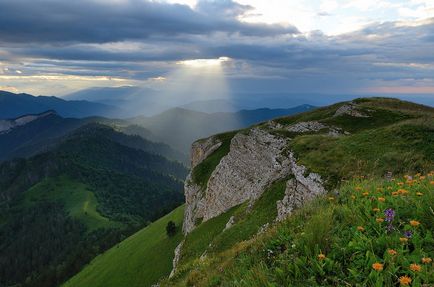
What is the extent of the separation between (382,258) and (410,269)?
0.82 metres

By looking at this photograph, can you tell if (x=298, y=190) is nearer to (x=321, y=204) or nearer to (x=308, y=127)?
(x=321, y=204)

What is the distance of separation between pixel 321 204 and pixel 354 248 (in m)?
3.29

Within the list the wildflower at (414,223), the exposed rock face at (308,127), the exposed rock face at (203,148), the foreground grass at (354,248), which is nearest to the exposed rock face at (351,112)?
the exposed rock face at (308,127)

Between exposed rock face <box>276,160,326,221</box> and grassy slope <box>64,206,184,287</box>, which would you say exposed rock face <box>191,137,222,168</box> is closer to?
grassy slope <box>64,206,184,287</box>

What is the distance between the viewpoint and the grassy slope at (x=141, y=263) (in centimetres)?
6409

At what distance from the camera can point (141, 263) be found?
72.1 meters

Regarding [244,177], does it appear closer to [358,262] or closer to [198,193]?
[198,193]

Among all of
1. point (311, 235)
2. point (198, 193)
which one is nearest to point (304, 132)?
point (198, 193)

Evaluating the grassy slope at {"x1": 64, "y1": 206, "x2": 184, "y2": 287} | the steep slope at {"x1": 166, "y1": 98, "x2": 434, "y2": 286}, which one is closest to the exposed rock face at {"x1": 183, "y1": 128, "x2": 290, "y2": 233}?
the steep slope at {"x1": 166, "y1": 98, "x2": 434, "y2": 286}

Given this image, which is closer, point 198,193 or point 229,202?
point 229,202

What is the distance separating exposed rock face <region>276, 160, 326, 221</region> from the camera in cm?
2162

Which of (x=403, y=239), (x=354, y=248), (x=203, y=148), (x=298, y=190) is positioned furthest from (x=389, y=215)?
(x=203, y=148)

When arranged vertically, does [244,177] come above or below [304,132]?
below

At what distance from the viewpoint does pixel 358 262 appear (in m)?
6.59
